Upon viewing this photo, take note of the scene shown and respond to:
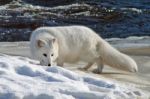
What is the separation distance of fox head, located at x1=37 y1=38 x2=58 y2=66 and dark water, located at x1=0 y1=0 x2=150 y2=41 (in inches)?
253

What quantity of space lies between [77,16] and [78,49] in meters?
10.8

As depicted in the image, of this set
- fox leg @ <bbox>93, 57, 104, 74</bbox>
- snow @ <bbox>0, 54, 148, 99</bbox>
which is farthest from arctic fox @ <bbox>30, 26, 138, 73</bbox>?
snow @ <bbox>0, 54, 148, 99</bbox>

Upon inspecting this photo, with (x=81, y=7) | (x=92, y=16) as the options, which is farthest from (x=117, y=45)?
(x=81, y=7)

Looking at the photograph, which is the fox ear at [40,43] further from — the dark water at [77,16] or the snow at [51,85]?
the dark water at [77,16]

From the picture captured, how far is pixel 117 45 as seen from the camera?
12492 mm

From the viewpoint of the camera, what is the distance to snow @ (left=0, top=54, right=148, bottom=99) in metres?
6.16

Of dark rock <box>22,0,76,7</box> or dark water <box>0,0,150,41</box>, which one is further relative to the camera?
dark rock <box>22,0,76,7</box>

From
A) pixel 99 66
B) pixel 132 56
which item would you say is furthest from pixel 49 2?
pixel 99 66

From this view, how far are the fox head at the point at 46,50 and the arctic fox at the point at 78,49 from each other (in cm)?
4

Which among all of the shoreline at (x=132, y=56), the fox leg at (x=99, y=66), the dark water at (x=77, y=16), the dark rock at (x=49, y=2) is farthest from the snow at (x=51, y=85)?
the dark rock at (x=49, y=2)

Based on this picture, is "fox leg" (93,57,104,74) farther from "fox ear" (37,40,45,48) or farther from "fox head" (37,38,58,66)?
"fox ear" (37,40,45,48)

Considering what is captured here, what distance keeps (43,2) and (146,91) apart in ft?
56.3

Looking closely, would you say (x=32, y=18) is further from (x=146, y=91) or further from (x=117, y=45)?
(x=146, y=91)

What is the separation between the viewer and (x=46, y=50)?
8219 millimetres
